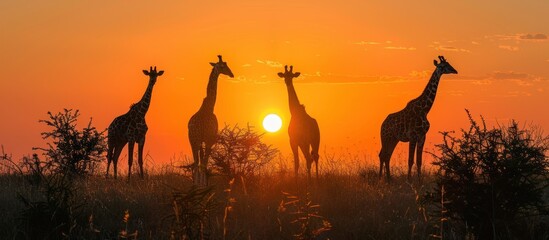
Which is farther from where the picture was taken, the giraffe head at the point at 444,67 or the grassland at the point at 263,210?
the giraffe head at the point at 444,67

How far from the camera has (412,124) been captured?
17.8m

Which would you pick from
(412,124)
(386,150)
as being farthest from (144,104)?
(412,124)

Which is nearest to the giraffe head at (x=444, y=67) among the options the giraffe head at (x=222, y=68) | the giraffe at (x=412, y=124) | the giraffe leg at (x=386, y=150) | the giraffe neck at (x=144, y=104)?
the giraffe at (x=412, y=124)

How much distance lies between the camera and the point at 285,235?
34.1 ft

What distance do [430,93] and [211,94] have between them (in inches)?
227

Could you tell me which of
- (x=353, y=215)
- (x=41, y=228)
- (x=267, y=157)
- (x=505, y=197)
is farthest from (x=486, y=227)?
(x=267, y=157)

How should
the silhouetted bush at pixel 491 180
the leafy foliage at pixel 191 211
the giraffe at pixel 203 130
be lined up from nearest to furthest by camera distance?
the leafy foliage at pixel 191 211 → the silhouetted bush at pixel 491 180 → the giraffe at pixel 203 130

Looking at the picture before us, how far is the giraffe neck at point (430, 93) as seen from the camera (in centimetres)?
1825

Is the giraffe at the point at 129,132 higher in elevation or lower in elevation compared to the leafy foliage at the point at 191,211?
higher

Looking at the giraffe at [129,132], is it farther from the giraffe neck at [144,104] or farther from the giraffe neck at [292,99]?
the giraffe neck at [292,99]

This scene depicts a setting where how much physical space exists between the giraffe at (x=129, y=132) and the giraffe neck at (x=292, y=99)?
3.88 metres

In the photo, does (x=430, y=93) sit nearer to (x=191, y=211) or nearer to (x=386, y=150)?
(x=386, y=150)

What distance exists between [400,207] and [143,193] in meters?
4.99

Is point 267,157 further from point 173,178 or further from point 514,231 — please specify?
point 514,231
